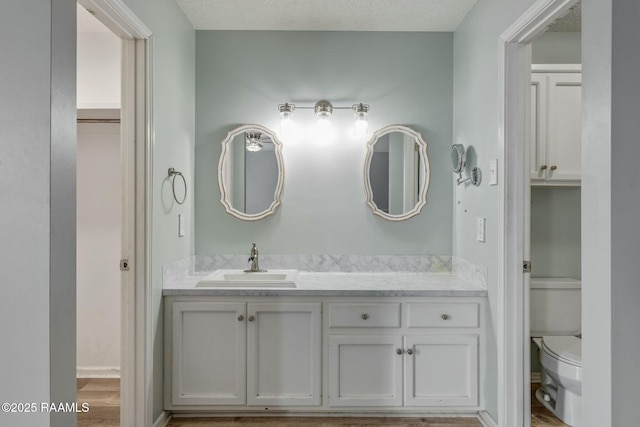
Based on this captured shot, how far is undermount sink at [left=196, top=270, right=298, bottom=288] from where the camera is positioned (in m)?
2.35

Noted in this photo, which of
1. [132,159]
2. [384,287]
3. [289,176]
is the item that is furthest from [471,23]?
[132,159]

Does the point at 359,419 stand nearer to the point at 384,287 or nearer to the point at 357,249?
the point at 384,287

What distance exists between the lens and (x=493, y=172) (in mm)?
2164

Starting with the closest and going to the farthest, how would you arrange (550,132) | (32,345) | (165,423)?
(32,345) < (165,423) < (550,132)

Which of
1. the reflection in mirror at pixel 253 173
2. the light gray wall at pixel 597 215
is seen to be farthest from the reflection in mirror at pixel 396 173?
the light gray wall at pixel 597 215

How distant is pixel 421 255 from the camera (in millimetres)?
2906

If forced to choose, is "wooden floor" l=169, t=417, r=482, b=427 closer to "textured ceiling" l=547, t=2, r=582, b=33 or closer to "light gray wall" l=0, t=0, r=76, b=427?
"light gray wall" l=0, t=0, r=76, b=427

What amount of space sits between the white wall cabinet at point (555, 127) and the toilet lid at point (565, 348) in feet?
3.18

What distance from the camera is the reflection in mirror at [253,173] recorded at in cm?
289

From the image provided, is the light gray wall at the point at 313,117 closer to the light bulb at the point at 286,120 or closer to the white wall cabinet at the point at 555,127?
the light bulb at the point at 286,120

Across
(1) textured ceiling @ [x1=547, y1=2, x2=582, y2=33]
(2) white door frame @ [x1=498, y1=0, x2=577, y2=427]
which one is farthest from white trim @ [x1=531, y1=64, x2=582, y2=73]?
(2) white door frame @ [x1=498, y1=0, x2=577, y2=427]

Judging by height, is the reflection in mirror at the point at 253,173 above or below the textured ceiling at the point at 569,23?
below

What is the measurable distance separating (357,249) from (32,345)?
6.85ft

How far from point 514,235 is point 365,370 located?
111 cm
